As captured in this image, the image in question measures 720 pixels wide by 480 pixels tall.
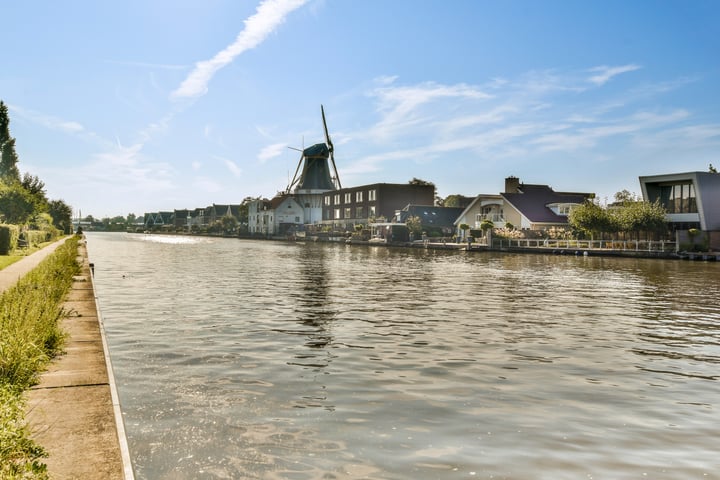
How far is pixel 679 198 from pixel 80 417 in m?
68.6

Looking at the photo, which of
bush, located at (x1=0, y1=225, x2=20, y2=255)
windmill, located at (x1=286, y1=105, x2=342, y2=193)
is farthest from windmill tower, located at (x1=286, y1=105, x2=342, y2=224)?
bush, located at (x1=0, y1=225, x2=20, y2=255)

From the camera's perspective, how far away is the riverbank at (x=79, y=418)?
5.11 meters

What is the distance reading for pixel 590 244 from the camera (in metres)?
61.9

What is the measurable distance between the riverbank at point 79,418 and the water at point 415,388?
62 centimetres

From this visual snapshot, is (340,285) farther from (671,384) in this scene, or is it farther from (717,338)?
(671,384)

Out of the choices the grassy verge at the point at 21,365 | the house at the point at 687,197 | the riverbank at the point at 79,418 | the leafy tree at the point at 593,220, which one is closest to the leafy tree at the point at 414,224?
the leafy tree at the point at 593,220

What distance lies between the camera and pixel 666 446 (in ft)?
23.5

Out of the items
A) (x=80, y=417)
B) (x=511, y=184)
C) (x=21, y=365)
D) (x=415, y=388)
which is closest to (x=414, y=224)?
(x=511, y=184)

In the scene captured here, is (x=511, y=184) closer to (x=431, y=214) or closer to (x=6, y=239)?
(x=431, y=214)

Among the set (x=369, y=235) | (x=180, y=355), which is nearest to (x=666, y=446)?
(x=180, y=355)

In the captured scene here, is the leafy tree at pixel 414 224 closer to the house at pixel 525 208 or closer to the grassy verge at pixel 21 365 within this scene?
the house at pixel 525 208

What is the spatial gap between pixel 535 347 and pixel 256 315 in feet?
27.5

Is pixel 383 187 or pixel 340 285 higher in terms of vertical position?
pixel 383 187

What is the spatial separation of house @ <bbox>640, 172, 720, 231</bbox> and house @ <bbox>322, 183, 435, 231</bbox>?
50.9m
